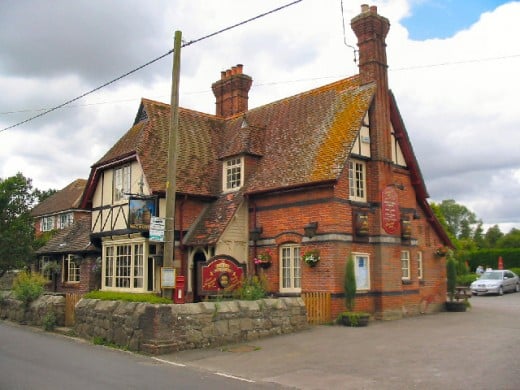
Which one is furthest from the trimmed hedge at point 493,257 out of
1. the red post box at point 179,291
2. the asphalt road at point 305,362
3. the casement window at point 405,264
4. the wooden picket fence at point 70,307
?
the red post box at point 179,291

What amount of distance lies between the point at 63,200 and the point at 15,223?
12.2 meters

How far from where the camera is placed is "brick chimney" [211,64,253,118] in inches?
1090

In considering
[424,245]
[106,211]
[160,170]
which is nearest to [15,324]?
[106,211]

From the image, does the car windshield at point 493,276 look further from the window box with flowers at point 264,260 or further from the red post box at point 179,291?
the red post box at point 179,291

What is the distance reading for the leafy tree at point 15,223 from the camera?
29.8m

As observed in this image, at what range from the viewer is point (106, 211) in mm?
22906

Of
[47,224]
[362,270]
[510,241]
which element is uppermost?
[47,224]

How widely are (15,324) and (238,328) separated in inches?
412

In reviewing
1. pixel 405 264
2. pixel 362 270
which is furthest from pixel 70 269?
pixel 405 264

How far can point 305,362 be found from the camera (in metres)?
11.6

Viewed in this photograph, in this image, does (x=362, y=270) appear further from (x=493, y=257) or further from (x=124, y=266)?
(x=493, y=257)

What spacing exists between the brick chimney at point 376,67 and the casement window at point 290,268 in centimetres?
449

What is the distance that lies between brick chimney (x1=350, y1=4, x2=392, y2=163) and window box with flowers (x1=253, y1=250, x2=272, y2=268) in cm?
520

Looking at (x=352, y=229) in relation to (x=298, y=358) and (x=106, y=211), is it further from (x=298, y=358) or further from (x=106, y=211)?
(x=106, y=211)
